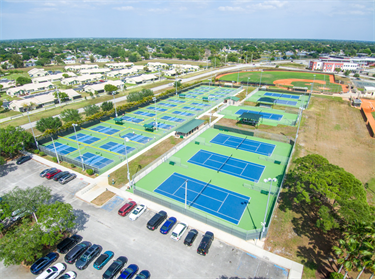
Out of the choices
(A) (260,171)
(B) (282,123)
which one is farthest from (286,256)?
(B) (282,123)

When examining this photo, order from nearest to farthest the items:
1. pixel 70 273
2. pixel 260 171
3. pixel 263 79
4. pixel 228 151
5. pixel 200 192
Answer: pixel 70 273 < pixel 200 192 < pixel 260 171 < pixel 228 151 < pixel 263 79

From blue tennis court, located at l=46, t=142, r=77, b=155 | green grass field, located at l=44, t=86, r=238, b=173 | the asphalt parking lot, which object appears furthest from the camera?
blue tennis court, located at l=46, t=142, r=77, b=155

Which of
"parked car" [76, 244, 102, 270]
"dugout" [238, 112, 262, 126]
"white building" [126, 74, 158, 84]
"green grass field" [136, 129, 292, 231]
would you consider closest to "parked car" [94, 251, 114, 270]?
"parked car" [76, 244, 102, 270]

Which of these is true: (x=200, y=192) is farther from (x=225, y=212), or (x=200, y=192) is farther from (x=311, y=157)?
(x=311, y=157)

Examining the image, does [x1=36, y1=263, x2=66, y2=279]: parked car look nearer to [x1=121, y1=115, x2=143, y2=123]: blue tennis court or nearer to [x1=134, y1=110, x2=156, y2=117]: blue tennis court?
[x1=121, y1=115, x2=143, y2=123]: blue tennis court

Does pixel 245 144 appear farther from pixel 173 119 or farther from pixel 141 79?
pixel 141 79

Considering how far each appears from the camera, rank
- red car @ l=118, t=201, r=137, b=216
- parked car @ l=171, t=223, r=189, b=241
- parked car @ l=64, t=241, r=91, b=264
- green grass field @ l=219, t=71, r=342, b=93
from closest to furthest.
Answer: parked car @ l=64, t=241, r=91, b=264
parked car @ l=171, t=223, r=189, b=241
red car @ l=118, t=201, r=137, b=216
green grass field @ l=219, t=71, r=342, b=93

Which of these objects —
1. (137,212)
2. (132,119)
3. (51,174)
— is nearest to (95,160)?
(51,174)

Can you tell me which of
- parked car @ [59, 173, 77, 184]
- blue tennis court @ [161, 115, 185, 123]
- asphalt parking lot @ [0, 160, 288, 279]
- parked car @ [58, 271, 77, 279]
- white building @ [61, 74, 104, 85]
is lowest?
asphalt parking lot @ [0, 160, 288, 279]
